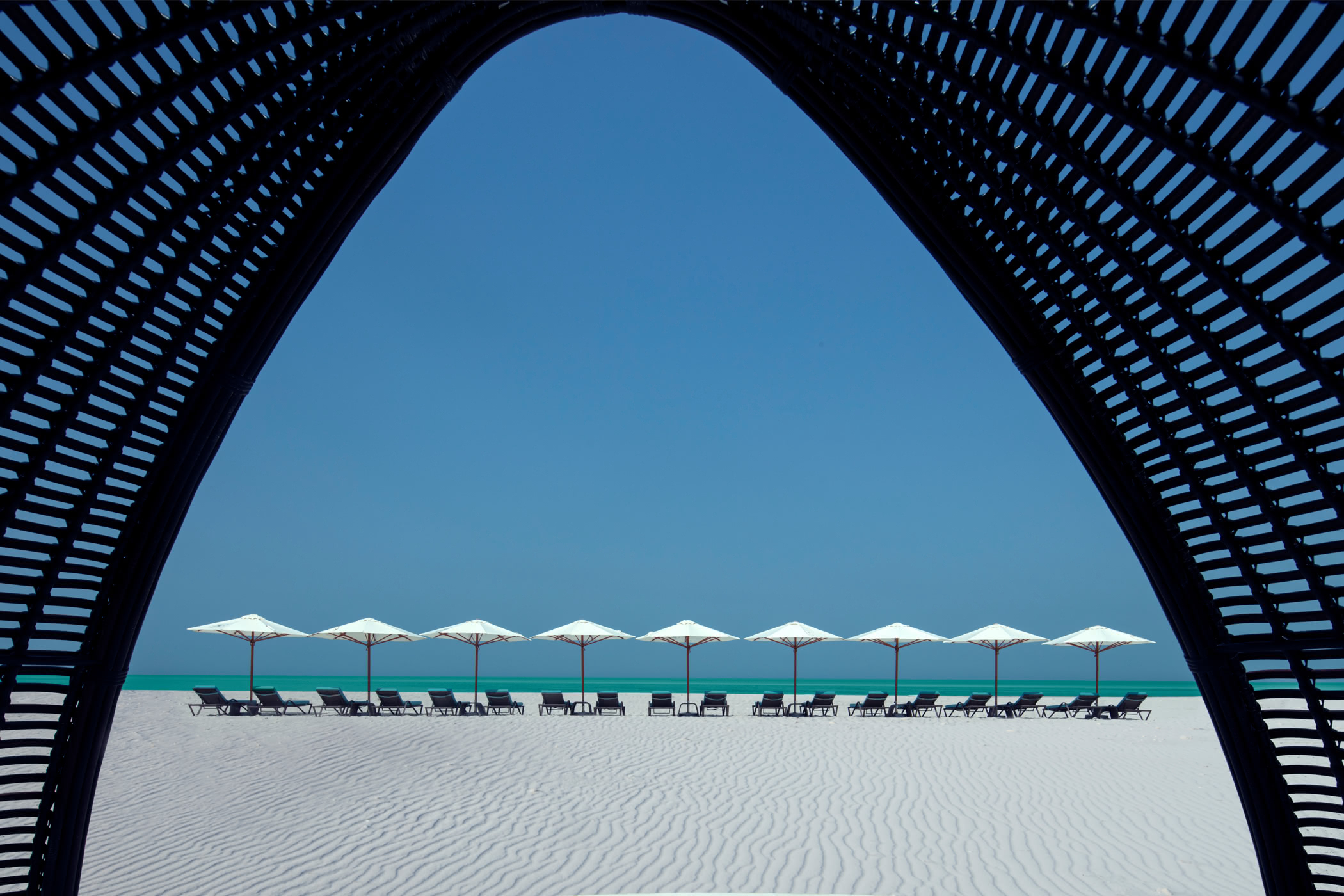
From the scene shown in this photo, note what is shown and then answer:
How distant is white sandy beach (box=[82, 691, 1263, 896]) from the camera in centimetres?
780

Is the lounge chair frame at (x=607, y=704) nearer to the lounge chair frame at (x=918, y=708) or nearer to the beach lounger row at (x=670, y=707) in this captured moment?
the beach lounger row at (x=670, y=707)

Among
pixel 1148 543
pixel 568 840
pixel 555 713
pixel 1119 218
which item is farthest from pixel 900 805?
pixel 555 713

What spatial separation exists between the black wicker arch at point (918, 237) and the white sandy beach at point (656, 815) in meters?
3.83

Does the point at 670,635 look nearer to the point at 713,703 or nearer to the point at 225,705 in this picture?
the point at 713,703

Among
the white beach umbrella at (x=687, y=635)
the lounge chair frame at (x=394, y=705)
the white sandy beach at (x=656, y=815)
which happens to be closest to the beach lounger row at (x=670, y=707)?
the lounge chair frame at (x=394, y=705)

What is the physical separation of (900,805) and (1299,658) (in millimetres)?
7425

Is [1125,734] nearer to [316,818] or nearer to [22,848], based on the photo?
[316,818]

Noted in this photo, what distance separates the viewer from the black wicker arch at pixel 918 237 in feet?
10.6

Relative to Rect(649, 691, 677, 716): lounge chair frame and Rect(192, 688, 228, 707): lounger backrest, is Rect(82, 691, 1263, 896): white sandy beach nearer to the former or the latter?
Rect(192, 688, 228, 707): lounger backrest

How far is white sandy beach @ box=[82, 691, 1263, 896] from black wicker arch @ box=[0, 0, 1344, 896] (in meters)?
3.83

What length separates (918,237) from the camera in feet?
17.6

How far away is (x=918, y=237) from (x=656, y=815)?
7.85m

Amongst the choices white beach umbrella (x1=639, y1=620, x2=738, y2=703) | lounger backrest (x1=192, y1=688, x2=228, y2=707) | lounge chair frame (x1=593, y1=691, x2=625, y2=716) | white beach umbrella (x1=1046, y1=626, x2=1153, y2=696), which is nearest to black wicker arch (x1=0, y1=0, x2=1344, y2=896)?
lounge chair frame (x1=593, y1=691, x2=625, y2=716)

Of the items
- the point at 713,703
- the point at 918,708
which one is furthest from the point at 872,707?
the point at 713,703
